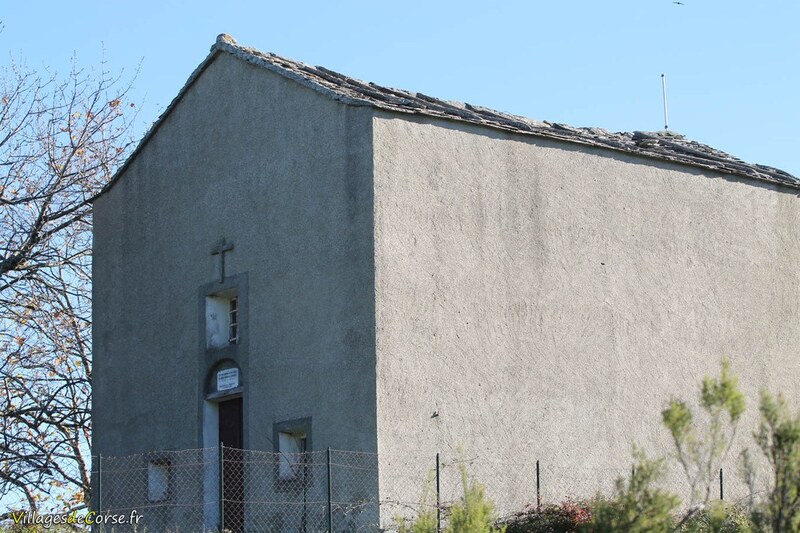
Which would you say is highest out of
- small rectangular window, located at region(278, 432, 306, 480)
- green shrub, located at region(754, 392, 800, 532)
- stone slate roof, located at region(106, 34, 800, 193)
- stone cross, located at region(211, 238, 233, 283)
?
stone slate roof, located at region(106, 34, 800, 193)

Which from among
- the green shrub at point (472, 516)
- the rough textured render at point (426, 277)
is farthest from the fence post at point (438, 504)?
the green shrub at point (472, 516)

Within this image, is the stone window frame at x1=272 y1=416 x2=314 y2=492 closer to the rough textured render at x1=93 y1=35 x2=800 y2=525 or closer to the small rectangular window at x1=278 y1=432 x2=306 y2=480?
the small rectangular window at x1=278 y1=432 x2=306 y2=480

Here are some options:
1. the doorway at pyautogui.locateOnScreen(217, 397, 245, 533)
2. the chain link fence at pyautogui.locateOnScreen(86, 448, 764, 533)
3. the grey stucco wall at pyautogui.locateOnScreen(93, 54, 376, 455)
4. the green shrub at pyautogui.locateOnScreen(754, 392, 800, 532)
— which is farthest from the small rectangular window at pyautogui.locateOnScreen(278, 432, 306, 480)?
the green shrub at pyautogui.locateOnScreen(754, 392, 800, 532)

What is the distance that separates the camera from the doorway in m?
18.4

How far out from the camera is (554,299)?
60.6ft

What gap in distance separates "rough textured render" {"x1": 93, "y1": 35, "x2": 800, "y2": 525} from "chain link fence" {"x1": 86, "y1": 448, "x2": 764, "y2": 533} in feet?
0.30

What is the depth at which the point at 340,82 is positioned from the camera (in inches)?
740

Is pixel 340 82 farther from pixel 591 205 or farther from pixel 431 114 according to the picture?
pixel 591 205

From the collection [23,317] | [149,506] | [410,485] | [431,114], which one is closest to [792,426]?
[410,485]

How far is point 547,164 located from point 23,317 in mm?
11153

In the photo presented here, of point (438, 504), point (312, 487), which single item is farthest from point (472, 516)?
point (312, 487)

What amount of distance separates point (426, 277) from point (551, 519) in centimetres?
341

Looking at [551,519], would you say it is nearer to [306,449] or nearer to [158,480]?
[306,449]

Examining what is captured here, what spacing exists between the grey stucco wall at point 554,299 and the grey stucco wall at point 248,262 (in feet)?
1.83
